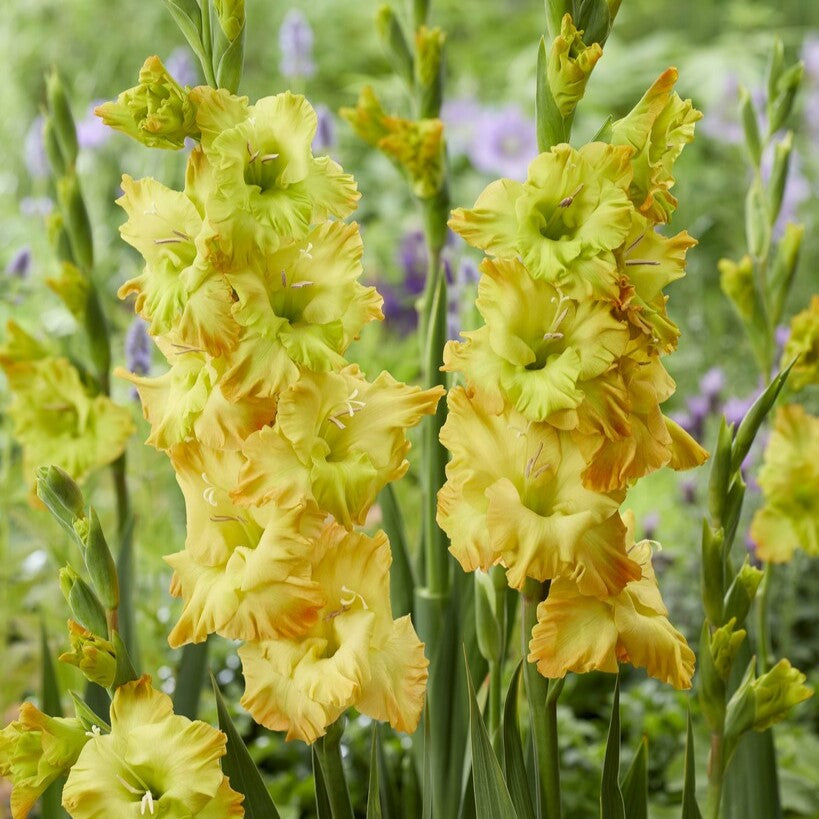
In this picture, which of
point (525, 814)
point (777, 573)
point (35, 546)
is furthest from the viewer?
point (777, 573)

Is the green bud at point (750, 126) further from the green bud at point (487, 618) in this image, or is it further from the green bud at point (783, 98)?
the green bud at point (487, 618)

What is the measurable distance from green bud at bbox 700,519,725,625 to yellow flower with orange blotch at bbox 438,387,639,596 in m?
0.17

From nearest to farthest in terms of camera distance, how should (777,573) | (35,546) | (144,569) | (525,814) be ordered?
1. (525,814)
2. (35,546)
3. (144,569)
4. (777,573)

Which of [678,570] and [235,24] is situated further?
[678,570]

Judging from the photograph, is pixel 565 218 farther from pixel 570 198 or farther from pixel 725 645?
pixel 725 645

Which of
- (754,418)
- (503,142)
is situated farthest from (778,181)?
(503,142)

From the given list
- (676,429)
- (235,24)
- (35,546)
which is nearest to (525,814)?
(676,429)

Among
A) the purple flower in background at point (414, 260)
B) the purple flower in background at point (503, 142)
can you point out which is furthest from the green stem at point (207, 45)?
the purple flower in background at point (503, 142)

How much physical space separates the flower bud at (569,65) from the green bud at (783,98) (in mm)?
492

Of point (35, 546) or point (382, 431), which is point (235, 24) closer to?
point (382, 431)

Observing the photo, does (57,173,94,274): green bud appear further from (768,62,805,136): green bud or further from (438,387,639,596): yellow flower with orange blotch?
(768,62,805,136): green bud

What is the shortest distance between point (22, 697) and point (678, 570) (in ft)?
3.40

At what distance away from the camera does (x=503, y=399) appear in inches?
25.0

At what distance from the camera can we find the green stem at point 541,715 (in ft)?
2.26
